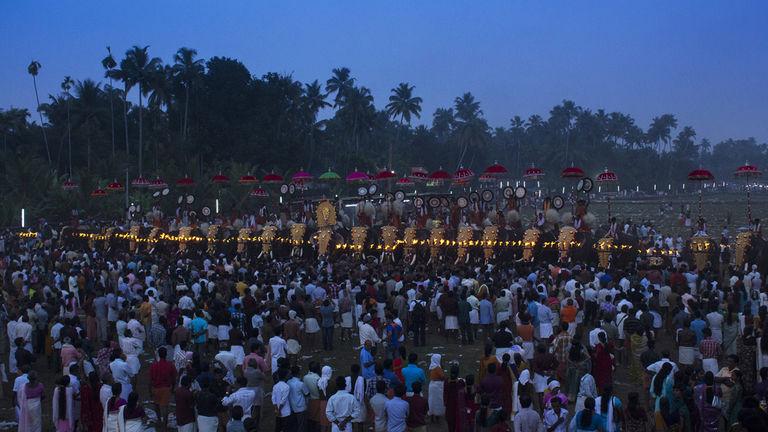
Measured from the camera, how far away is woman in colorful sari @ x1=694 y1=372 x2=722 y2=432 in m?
10.2

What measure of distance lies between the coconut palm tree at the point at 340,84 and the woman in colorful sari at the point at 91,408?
74183mm

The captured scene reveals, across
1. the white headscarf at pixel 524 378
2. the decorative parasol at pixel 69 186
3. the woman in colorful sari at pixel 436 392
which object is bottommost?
the woman in colorful sari at pixel 436 392

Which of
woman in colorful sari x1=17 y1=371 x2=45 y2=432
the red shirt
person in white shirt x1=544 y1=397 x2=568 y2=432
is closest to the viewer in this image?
person in white shirt x1=544 y1=397 x2=568 y2=432

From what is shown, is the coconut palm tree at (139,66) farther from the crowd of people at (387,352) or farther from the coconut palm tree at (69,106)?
the crowd of people at (387,352)

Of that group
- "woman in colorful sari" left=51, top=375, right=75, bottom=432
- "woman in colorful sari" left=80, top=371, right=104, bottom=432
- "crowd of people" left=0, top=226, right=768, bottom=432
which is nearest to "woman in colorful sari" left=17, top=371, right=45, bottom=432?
"crowd of people" left=0, top=226, right=768, bottom=432

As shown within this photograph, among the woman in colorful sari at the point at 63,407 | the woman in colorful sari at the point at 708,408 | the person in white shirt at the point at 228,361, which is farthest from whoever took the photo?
the person in white shirt at the point at 228,361

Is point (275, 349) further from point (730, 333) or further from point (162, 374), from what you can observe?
point (730, 333)

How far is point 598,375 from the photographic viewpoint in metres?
12.5

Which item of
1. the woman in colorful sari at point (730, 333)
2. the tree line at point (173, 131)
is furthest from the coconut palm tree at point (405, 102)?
the woman in colorful sari at point (730, 333)

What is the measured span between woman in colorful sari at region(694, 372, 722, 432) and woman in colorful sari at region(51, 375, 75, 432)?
9.05 metres

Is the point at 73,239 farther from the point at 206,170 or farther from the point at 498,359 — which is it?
the point at 498,359

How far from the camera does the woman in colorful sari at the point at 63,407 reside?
37.7 feet

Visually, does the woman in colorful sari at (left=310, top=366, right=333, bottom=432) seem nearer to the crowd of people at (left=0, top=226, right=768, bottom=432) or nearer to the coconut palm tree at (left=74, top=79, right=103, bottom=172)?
the crowd of people at (left=0, top=226, right=768, bottom=432)

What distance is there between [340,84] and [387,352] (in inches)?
2842
